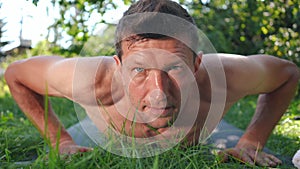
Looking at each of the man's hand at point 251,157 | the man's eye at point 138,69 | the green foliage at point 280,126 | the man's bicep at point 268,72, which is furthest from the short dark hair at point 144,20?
the green foliage at point 280,126

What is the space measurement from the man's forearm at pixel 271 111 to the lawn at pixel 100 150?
19cm

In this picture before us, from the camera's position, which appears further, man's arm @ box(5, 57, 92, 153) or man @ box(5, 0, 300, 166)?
man's arm @ box(5, 57, 92, 153)

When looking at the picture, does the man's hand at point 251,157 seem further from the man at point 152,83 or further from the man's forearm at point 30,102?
the man's forearm at point 30,102

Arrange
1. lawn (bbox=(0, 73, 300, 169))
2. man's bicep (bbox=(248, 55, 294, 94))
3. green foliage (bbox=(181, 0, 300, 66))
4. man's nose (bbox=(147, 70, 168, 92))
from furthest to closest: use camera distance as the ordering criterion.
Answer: green foliage (bbox=(181, 0, 300, 66)) < man's bicep (bbox=(248, 55, 294, 94)) < man's nose (bbox=(147, 70, 168, 92)) < lawn (bbox=(0, 73, 300, 169))

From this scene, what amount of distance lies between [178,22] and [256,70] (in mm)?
536

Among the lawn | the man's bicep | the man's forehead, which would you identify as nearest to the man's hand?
the lawn

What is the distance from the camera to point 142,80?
62.4 inches

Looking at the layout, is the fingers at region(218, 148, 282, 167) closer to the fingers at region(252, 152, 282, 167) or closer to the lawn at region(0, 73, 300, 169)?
the fingers at region(252, 152, 282, 167)

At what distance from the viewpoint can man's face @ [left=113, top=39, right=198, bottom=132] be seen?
5.10 ft

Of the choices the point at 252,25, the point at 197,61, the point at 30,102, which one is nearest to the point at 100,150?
the point at 197,61

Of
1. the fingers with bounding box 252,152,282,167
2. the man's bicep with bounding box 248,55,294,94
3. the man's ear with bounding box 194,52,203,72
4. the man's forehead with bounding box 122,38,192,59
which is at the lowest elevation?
the fingers with bounding box 252,152,282,167

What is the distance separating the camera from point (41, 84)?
2.00m

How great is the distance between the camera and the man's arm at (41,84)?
1897mm

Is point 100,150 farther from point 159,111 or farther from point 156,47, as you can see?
point 156,47
